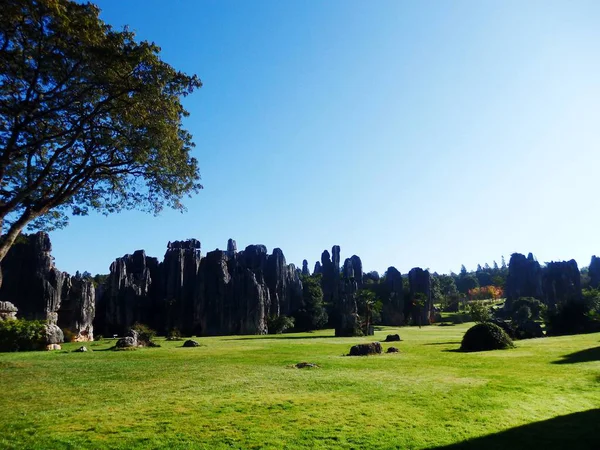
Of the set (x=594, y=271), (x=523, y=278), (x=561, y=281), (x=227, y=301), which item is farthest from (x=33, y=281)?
(x=594, y=271)

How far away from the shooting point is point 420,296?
362 feet

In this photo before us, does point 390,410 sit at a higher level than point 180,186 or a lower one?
lower

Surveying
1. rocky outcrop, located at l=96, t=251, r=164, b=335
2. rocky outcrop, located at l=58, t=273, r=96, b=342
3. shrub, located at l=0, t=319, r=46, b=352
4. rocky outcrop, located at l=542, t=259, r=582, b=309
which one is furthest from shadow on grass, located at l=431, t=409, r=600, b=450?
rocky outcrop, located at l=542, t=259, r=582, b=309

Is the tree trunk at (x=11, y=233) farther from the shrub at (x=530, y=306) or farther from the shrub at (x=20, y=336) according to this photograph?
the shrub at (x=530, y=306)

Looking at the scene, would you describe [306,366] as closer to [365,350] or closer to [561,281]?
[365,350]

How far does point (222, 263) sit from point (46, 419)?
79080 mm

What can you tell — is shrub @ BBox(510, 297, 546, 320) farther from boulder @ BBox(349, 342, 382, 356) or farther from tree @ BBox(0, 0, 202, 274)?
tree @ BBox(0, 0, 202, 274)

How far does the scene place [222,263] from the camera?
298ft

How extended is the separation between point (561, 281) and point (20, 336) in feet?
459

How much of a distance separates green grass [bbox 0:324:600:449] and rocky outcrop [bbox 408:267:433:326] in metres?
86.1

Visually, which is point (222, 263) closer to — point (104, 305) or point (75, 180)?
point (104, 305)

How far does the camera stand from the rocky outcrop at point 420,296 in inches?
4318

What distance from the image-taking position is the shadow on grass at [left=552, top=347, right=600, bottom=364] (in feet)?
82.3

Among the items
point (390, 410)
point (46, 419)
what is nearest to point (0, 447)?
point (46, 419)
